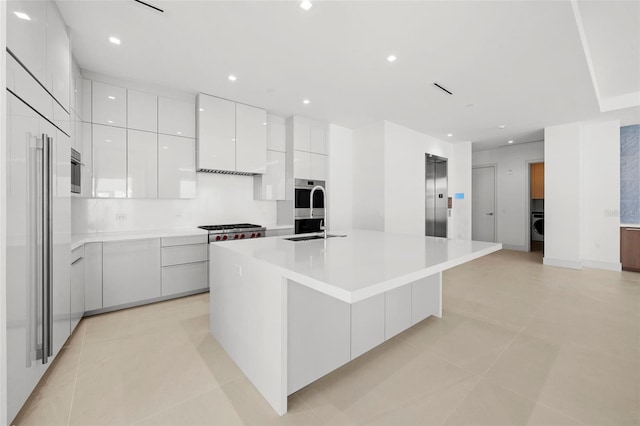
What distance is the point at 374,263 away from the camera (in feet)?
5.21

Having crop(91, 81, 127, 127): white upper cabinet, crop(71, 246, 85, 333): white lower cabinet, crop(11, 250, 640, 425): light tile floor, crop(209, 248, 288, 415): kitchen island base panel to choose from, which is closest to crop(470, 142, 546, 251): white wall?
crop(11, 250, 640, 425): light tile floor

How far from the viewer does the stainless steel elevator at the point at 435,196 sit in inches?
251

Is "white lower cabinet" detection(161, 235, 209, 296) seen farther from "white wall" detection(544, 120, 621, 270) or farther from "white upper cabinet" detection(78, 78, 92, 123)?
"white wall" detection(544, 120, 621, 270)

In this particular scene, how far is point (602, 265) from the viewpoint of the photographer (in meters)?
5.28

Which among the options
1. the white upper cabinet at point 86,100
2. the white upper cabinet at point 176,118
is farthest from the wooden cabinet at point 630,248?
the white upper cabinet at point 86,100

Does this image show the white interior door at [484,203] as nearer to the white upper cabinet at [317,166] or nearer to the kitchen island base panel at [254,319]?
the white upper cabinet at [317,166]

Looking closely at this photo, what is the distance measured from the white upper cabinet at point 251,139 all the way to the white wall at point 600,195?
6.02 meters

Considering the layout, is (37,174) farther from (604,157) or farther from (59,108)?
(604,157)

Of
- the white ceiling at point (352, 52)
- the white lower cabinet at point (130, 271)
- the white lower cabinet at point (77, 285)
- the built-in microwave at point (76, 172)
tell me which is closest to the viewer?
the white ceiling at point (352, 52)

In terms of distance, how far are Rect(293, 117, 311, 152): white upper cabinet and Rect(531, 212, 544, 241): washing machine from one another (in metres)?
6.81

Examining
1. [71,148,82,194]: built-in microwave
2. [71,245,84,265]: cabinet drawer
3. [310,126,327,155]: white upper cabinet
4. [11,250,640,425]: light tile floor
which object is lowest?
[11,250,640,425]: light tile floor

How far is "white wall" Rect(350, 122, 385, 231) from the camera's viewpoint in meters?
5.21

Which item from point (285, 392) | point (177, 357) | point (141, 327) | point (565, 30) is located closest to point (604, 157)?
point (565, 30)

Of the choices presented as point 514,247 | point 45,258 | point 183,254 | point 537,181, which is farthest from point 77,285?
point 537,181
